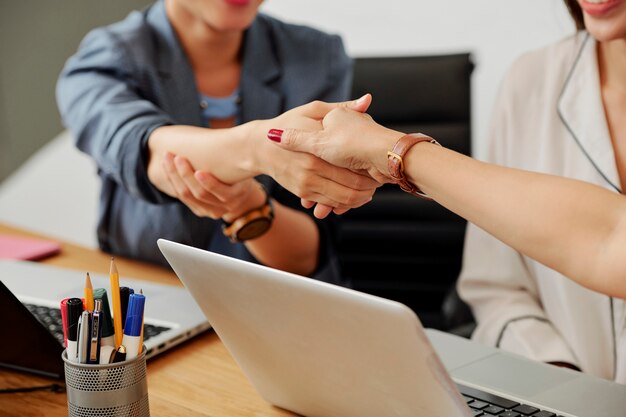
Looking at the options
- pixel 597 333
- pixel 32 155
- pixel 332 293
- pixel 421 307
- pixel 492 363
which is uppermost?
pixel 332 293

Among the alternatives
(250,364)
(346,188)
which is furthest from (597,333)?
(250,364)

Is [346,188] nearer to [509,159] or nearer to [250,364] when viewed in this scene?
[250,364]

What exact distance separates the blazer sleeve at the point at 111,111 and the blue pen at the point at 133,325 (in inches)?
20.9

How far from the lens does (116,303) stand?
2.65 feet

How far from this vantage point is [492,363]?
39.7 inches

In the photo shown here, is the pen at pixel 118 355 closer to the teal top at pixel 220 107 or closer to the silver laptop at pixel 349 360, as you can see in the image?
the silver laptop at pixel 349 360

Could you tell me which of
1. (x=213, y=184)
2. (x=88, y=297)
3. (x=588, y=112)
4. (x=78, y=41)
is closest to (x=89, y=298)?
(x=88, y=297)

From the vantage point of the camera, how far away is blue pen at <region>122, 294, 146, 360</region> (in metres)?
0.80

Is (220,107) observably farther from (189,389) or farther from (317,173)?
(189,389)

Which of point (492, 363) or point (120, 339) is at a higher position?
point (120, 339)

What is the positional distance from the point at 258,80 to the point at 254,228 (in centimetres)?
34

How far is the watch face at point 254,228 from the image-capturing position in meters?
1.33

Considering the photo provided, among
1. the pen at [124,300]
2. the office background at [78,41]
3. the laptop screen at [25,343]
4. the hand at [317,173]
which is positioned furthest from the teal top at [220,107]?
the office background at [78,41]

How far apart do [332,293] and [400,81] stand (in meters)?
1.16
